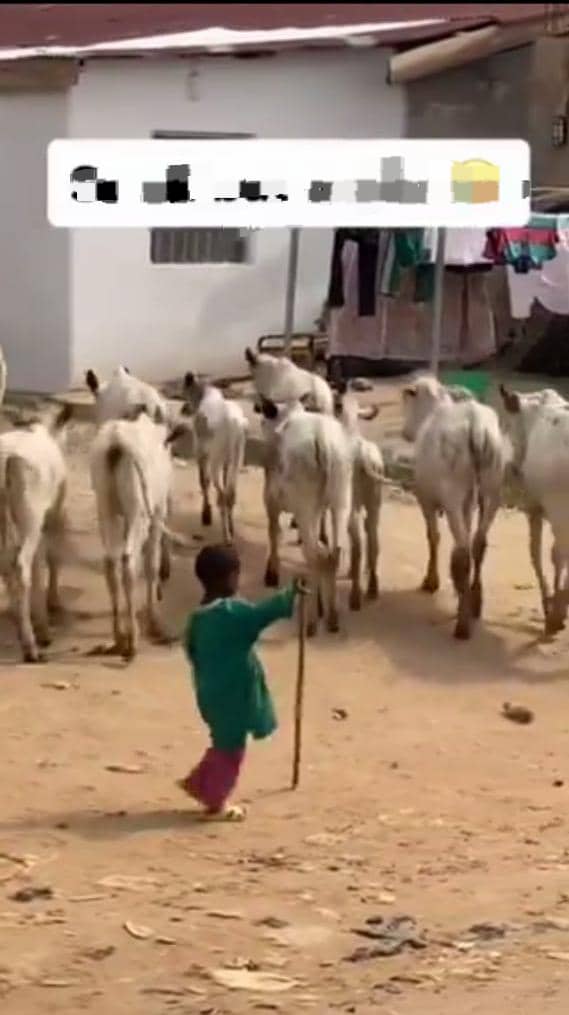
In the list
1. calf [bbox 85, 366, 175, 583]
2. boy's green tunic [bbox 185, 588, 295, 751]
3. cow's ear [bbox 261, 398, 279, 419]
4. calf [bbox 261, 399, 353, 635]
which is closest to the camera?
boy's green tunic [bbox 185, 588, 295, 751]

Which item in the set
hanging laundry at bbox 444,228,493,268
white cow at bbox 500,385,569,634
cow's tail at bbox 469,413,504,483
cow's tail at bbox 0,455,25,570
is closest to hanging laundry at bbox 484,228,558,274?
hanging laundry at bbox 444,228,493,268

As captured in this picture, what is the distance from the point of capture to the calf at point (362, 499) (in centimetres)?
923

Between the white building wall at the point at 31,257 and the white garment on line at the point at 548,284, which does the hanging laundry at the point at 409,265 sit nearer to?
the white garment on line at the point at 548,284

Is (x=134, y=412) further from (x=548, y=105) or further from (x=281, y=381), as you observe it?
(x=548, y=105)

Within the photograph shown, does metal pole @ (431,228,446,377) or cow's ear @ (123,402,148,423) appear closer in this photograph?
cow's ear @ (123,402,148,423)

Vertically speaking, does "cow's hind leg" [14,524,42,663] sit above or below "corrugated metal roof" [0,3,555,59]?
below

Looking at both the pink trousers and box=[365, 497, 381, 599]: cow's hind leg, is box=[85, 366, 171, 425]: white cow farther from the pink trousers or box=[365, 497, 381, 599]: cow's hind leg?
the pink trousers

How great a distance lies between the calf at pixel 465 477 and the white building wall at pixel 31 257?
666cm

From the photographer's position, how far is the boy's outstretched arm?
6074 mm

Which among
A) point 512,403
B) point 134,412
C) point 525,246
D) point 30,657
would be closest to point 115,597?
point 30,657

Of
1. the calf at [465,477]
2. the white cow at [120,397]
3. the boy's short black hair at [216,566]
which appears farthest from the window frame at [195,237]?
the boy's short black hair at [216,566]

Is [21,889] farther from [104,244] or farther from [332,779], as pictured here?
[104,244]

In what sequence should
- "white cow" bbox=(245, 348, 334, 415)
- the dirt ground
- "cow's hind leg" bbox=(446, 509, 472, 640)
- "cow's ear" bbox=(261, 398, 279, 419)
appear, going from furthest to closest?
1. "white cow" bbox=(245, 348, 334, 415)
2. "cow's ear" bbox=(261, 398, 279, 419)
3. "cow's hind leg" bbox=(446, 509, 472, 640)
4. the dirt ground

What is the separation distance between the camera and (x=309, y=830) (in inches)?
248
